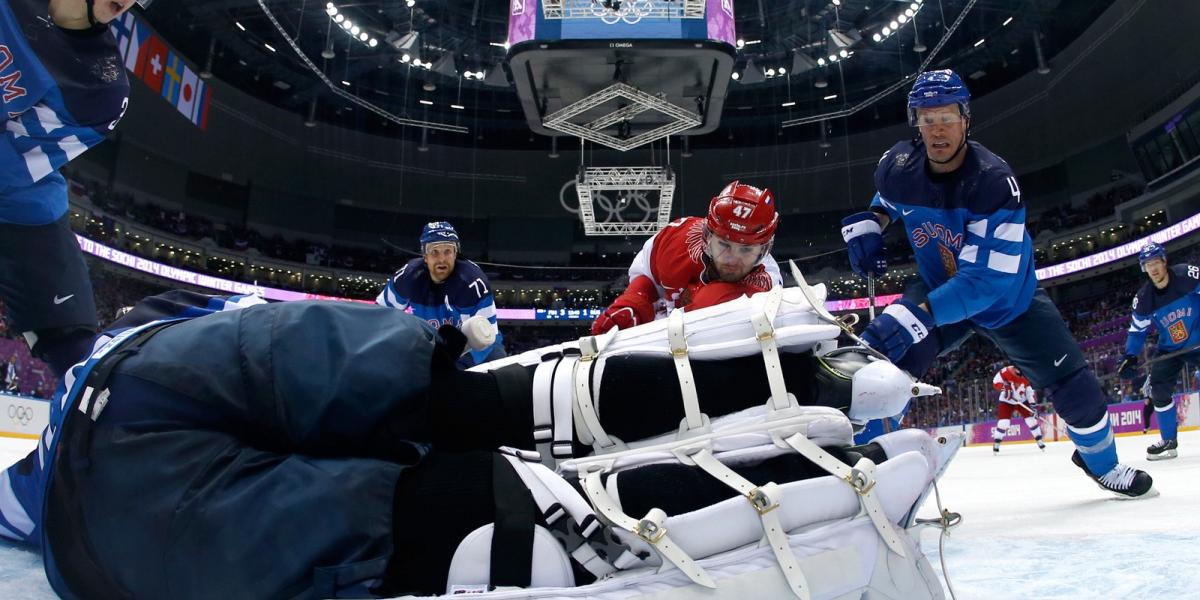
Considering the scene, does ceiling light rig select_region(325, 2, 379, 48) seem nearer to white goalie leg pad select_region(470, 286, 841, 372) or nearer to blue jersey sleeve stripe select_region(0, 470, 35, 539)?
blue jersey sleeve stripe select_region(0, 470, 35, 539)

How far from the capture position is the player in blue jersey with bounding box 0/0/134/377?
2188 mm

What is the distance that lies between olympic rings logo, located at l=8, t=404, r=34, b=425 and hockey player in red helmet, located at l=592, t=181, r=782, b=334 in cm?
672

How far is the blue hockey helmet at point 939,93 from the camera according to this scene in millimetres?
2652

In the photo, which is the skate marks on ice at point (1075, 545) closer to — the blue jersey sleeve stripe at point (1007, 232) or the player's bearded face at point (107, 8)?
the blue jersey sleeve stripe at point (1007, 232)

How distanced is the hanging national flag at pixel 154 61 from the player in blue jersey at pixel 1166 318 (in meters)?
14.9

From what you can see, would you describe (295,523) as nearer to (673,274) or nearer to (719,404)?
(719,404)

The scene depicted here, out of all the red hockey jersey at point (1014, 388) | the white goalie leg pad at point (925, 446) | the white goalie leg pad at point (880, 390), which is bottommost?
the red hockey jersey at point (1014, 388)

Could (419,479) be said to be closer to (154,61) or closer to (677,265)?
(677,265)

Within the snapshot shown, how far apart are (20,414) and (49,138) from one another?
5.87 metres

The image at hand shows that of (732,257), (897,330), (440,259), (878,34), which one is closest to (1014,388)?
(440,259)

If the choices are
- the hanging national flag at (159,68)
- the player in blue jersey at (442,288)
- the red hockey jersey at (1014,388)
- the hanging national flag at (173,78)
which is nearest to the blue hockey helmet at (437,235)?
the player in blue jersey at (442,288)

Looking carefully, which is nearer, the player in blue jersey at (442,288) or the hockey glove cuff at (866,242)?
the hockey glove cuff at (866,242)

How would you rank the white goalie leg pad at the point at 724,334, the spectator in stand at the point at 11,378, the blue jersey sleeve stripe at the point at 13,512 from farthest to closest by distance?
the spectator in stand at the point at 11,378 → the blue jersey sleeve stripe at the point at 13,512 → the white goalie leg pad at the point at 724,334

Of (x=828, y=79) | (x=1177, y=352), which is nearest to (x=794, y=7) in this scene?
(x=828, y=79)
